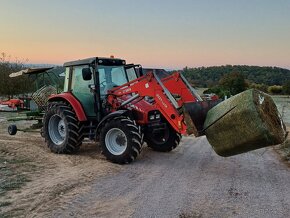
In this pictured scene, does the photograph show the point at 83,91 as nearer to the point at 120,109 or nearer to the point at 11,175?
the point at 120,109

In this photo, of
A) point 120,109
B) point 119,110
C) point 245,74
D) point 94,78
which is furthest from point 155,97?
point 245,74

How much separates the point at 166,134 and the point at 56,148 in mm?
2801

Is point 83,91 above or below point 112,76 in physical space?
below

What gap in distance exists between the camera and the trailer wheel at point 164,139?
34.1 feet

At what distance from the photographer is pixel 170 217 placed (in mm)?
5562

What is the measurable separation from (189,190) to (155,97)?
2.76 m

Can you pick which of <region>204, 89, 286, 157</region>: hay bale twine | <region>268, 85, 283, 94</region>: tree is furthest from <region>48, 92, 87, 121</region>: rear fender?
<region>268, 85, 283, 94</region>: tree

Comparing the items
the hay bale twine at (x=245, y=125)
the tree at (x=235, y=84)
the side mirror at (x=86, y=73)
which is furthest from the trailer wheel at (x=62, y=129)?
the tree at (x=235, y=84)

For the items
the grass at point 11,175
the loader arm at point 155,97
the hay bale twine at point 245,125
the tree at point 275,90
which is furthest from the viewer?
the tree at point 275,90

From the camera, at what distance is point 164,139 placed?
10.5 m

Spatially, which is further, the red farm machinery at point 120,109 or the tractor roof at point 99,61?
the tractor roof at point 99,61

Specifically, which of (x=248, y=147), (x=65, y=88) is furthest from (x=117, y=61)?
(x=248, y=147)

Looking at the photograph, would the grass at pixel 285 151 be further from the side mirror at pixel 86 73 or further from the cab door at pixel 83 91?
the side mirror at pixel 86 73

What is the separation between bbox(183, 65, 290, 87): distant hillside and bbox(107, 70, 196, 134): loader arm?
27.6m
